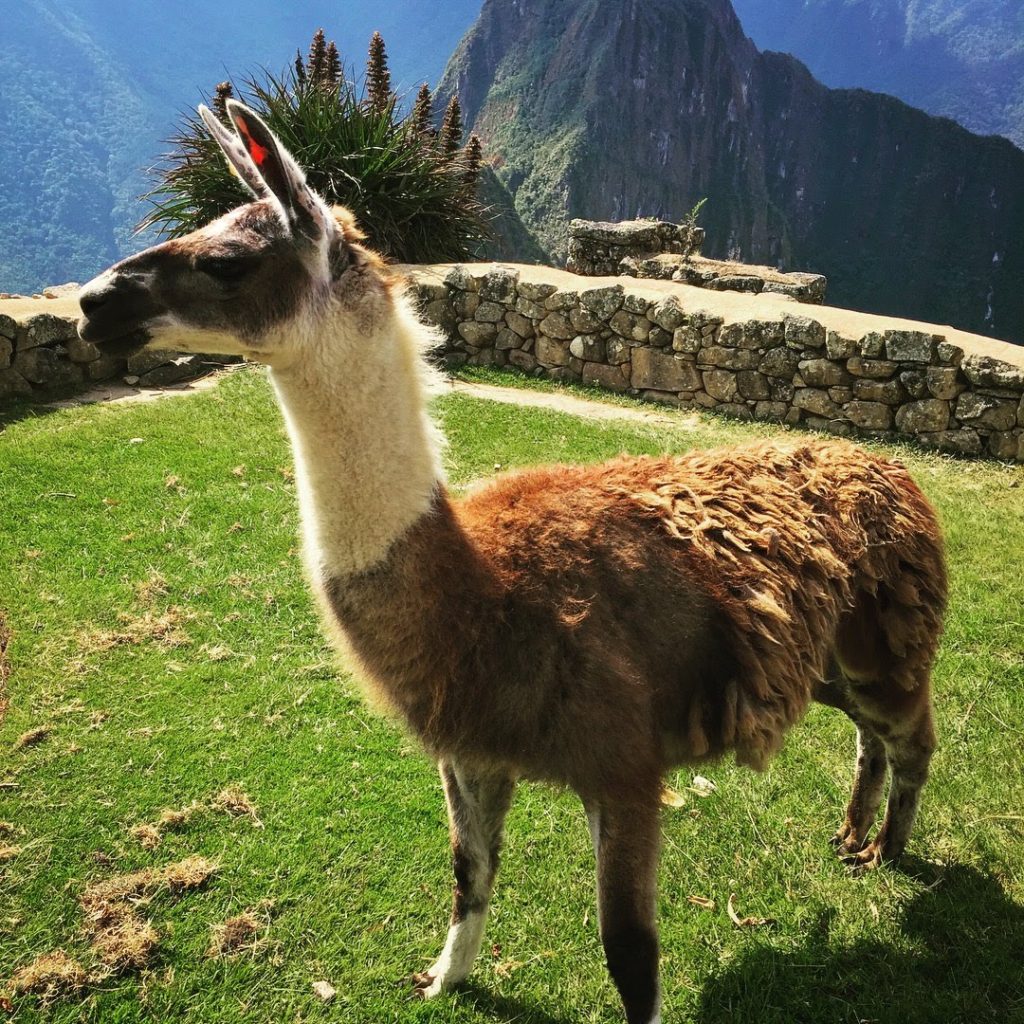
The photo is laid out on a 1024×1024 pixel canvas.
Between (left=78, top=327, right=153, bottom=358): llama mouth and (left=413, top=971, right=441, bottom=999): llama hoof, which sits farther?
(left=413, top=971, right=441, bottom=999): llama hoof

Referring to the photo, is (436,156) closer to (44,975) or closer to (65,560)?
(65,560)

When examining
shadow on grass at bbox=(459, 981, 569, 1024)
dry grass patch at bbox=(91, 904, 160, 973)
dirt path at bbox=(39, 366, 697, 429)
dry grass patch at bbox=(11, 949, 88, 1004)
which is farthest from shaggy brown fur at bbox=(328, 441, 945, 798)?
dirt path at bbox=(39, 366, 697, 429)

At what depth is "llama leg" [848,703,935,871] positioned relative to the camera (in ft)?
8.53

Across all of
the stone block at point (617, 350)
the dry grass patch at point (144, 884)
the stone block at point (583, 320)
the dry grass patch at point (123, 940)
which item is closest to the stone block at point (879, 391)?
the stone block at point (617, 350)

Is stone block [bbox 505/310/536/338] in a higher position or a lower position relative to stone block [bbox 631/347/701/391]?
higher

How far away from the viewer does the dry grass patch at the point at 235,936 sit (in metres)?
2.38

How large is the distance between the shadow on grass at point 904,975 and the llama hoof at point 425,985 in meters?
0.79

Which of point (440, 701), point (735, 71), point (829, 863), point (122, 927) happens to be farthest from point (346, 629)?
point (735, 71)

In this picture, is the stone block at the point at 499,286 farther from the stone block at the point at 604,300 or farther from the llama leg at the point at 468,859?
the llama leg at the point at 468,859

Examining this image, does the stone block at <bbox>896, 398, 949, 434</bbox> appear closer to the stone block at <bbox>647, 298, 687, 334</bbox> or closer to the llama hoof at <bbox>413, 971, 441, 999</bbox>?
the stone block at <bbox>647, 298, 687, 334</bbox>

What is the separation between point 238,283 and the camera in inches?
66.7

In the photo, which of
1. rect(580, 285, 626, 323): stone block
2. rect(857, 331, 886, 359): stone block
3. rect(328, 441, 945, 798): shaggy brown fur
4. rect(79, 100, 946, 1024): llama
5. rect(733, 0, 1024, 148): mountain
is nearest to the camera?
rect(79, 100, 946, 1024): llama

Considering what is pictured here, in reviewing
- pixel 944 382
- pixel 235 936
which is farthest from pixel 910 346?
pixel 235 936

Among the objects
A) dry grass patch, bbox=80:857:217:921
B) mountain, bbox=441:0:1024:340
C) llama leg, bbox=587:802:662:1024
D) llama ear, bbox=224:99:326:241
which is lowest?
dry grass patch, bbox=80:857:217:921
